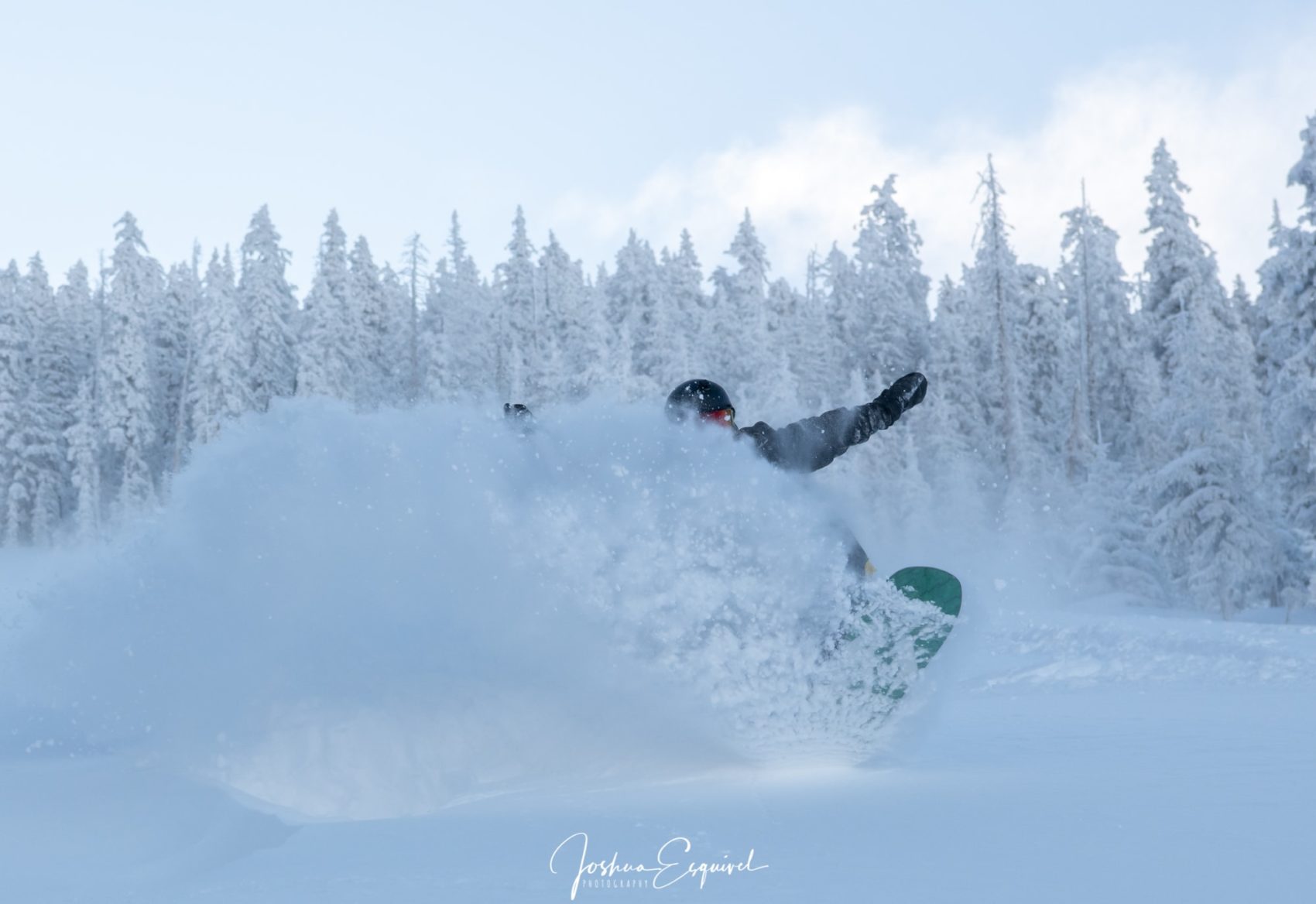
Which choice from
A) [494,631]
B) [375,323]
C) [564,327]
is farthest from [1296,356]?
[375,323]

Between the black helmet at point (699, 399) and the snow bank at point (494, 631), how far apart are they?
0.27 meters

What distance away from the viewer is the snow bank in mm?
4691

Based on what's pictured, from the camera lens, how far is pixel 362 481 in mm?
5336

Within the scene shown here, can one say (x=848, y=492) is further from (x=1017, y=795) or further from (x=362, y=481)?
(x=362, y=481)

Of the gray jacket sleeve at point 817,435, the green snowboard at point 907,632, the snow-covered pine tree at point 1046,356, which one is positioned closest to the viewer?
the green snowboard at point 907,632

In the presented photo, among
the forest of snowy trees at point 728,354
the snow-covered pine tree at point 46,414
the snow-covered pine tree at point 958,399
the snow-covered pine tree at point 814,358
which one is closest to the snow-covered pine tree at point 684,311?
the forest of snowy trees at point 728,354

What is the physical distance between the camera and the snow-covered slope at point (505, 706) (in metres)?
3.44

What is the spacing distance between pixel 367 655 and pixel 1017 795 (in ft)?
9.28

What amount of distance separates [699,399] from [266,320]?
1733 inches

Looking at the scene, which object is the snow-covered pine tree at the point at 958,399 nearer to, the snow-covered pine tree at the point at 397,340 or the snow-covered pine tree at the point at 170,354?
the snow-covered pine tree at the point at 397,340

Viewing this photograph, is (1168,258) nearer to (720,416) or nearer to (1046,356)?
(1046,356)

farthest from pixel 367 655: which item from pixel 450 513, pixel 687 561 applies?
pixel 687 561

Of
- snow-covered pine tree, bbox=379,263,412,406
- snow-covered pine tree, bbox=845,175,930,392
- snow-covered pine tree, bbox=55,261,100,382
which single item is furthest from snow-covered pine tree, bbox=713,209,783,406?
snow-covered pine tree, bbox=55,261,100,382

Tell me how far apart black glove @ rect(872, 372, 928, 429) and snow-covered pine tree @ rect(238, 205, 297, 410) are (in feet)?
140
